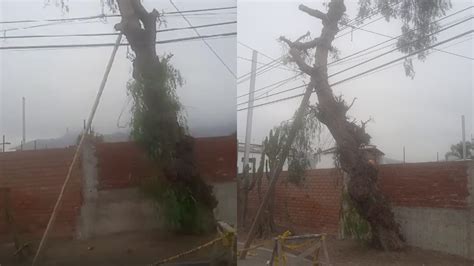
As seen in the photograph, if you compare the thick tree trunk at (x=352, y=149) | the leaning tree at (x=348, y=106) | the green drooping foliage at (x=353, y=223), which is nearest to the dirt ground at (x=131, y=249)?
the leaning tree at (x=348, y=106)

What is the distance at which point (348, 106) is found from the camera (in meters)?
5.08

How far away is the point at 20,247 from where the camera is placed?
81.3 inches

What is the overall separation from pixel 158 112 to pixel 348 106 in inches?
129

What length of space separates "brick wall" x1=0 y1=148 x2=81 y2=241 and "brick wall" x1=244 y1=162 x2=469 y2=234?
2.99 metres

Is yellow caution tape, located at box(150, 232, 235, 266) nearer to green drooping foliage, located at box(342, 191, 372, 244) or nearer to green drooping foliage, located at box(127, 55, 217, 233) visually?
green drooping foliage, located at box(127, 55, 217, 233)

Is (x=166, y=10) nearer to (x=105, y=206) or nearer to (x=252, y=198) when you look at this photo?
(x=105, y=206)

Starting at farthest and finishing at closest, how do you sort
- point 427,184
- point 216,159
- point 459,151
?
point 459,151, point 427,184, point 216,159

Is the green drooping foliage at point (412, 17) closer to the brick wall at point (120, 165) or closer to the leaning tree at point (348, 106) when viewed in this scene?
the leaning tree at point (348, 106)

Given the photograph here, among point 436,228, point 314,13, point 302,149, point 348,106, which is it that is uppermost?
point 314,13

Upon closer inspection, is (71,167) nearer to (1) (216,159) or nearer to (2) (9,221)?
(2) (9,221)

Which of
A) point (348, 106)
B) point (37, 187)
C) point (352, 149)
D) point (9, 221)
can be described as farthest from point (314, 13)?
point (9, 221)

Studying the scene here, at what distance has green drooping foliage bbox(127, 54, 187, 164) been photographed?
6.89 feet

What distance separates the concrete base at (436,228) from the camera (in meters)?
5.67

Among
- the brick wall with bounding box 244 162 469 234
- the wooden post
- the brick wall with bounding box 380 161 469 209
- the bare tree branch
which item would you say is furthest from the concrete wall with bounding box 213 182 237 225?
the brick wall with bounding box 380 161 469 209
